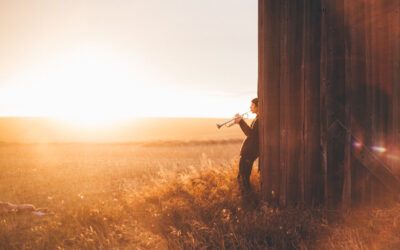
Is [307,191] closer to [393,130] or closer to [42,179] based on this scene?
[393,130]

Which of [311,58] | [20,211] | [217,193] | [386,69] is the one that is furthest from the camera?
[20,211]

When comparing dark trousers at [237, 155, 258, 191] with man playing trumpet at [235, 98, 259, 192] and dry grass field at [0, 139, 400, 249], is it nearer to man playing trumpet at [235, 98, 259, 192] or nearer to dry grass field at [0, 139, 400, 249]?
man playing trumpet at [235, 98, 259, 192]

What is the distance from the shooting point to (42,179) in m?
8.03

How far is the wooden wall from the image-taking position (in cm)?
394

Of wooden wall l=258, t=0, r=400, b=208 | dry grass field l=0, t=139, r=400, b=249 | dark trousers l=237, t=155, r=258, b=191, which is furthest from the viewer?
dark trousers l=237, t=155, r=258, b=191

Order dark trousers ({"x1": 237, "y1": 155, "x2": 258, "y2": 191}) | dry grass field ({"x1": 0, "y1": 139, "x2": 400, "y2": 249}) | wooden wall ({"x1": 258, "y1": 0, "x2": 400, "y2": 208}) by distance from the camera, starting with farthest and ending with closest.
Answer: dark trousers ({"x1": 237, "y1": 155, "x2": 258, "y2": 191}) → wooden wall ({"x1": 258, "y1": 0, "x2": 400, "y2": 208}) → dry grass field ({"x1": 0, "y1": 139, "x2": 400, "y2": 249})

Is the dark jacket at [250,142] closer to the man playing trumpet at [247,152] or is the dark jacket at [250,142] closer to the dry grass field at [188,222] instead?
the man playing trumpet at [247,152]

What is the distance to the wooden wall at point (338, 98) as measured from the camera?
12.9 feet

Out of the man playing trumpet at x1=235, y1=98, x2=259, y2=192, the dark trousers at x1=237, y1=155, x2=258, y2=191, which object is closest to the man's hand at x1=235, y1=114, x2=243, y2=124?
the man playing trumpet at x1=235, y1=98, x2=259, y2=192

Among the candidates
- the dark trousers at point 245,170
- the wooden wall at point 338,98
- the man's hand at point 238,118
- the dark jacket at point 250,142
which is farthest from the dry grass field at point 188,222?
the man's hand at point 238,118

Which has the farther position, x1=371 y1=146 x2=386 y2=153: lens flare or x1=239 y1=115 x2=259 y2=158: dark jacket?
x1=239 y1=115 x2=259 y2=158: dark jacket

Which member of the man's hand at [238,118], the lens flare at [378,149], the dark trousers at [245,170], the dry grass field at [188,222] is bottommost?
the dry grass field at [188,222]

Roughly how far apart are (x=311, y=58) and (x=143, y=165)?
810cm

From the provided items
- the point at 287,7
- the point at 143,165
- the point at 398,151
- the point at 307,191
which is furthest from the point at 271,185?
the point at 143,165
